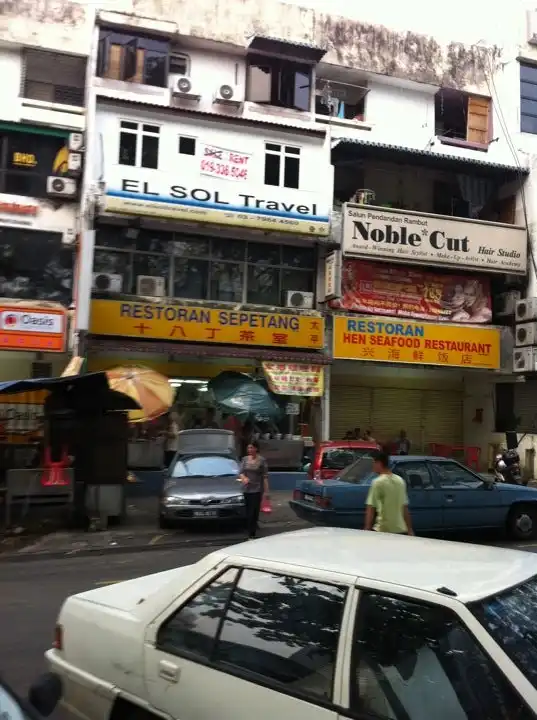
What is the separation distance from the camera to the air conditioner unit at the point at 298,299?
19922 millimetres

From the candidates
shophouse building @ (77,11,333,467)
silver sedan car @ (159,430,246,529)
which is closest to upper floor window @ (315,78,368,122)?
shophouse building @ (77,11,333,467)

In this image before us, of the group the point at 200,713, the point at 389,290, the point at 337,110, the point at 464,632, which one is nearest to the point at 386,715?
the point at 464,632

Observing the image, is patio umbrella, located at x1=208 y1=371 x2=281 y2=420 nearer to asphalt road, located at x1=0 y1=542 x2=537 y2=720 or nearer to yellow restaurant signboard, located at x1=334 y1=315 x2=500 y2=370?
yellow restaurant signboard, located at x1=334 y1=315 x2=500 y2=370

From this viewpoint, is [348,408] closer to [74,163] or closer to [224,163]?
[224,163]

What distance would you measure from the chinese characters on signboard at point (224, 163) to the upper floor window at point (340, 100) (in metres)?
3.92

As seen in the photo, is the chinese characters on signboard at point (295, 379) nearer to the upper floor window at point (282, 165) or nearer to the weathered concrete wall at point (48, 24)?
the upper floor window at point (282, 165)

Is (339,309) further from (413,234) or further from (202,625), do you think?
(202,625)

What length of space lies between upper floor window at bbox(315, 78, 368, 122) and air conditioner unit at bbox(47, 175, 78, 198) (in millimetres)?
8437

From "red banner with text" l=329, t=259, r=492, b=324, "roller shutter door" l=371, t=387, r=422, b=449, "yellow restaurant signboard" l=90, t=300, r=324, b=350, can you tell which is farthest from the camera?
"roller shutter door" l=371, t=387, r=422, b=449

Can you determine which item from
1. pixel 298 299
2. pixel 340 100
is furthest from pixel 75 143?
pixel 340 100

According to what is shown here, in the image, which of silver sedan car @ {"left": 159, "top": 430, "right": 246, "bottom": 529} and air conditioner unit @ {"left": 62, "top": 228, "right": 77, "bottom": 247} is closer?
silver sedan car @ {"left": 159, "top": 430, "right": 246, "bottom": 529}

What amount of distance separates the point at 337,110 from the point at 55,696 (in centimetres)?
2135

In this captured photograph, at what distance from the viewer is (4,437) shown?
16.0m

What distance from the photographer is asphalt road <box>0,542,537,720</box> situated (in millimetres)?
5098
